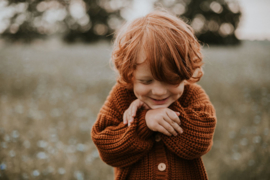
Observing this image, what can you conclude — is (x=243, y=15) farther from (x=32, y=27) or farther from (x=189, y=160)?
(x=189, y=160)

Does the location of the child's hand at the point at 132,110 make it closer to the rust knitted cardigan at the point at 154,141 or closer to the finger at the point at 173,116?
the rust knitted cardigan at the point at 154,141

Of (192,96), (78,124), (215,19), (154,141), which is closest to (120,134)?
(154,141)

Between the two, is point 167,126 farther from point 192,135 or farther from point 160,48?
point 160,48

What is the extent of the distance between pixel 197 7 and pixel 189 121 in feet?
82.7

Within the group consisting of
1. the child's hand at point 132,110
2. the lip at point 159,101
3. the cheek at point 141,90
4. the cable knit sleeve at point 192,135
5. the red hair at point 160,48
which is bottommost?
the cable knit sleeve at point 192,135

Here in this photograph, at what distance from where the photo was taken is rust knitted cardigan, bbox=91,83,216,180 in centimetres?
151

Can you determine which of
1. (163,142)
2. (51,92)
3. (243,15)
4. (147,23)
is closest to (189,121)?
(163,142)

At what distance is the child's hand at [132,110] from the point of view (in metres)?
1.55

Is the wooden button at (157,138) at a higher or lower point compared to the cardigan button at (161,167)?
higher

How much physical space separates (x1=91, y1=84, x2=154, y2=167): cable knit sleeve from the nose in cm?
24

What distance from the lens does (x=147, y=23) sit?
1.41 m

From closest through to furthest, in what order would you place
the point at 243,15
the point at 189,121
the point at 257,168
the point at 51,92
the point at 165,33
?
the point at 165,33 → the point at 189,121 → the point at 257,168 → the point at 51,92 → the point at 243,15

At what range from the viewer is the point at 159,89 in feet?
4.59

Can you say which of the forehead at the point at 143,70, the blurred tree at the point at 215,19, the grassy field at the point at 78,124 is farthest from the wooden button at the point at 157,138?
the blurred tree at the point at 215,19
